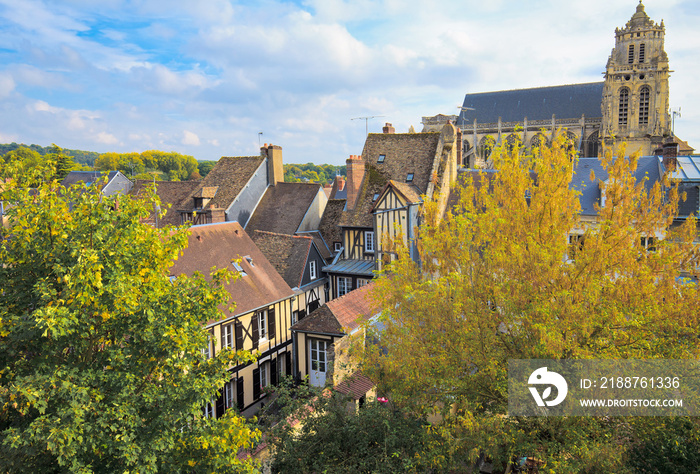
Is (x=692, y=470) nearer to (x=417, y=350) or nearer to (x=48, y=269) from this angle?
(x=417, y=350)

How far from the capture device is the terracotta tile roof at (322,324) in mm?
14234

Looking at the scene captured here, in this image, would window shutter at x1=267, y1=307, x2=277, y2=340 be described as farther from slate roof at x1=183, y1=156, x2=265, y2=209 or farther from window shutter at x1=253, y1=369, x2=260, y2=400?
slate roof at x1=183, y1=156, x2=265, y2=209

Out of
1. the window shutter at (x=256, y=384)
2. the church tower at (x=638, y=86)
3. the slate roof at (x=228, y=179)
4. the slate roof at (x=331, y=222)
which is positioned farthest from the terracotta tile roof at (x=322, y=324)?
the church tower at (x=638, y=86)

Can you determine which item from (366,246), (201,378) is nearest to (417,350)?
(201,378)

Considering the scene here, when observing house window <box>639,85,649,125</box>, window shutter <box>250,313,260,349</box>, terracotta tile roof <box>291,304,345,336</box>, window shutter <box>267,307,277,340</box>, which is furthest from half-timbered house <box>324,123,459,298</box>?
house window <box>639,85,649,125</box>

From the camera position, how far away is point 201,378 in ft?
20.3

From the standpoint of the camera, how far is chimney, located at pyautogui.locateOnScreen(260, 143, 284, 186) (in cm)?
2669

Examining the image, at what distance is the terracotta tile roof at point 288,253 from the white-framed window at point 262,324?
3235mm

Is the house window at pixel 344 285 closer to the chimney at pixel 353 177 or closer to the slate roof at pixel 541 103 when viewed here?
the chimney at pixel 353 177

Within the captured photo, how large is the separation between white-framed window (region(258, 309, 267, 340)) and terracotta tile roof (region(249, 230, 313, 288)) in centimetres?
A: 323

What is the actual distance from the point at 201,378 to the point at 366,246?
15639 millimetres

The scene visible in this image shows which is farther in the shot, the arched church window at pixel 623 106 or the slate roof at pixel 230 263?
the arched church window at pixel 623 106

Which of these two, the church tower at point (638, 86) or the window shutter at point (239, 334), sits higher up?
the church tower at point (638, 86)

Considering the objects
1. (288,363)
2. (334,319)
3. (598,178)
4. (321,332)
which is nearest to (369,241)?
(288,363)
